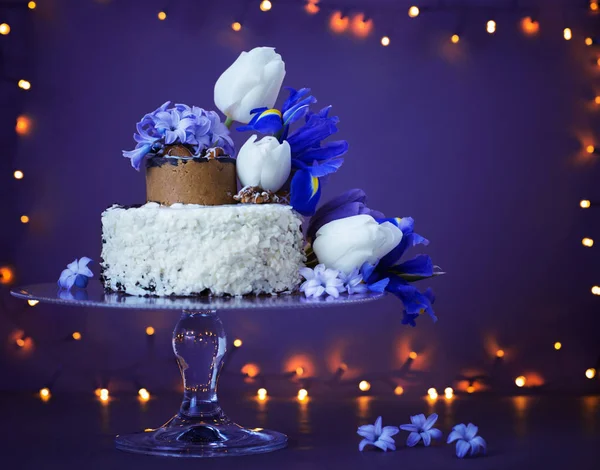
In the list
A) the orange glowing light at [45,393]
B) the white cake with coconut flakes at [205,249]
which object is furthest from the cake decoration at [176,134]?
the orange glowing light at [45,393]

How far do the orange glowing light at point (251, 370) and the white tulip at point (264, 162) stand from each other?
4.33 ft

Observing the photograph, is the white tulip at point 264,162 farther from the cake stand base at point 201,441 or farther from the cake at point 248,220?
the cake stand base at point 201,441

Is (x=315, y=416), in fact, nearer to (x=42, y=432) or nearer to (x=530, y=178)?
(x=42, y=432)

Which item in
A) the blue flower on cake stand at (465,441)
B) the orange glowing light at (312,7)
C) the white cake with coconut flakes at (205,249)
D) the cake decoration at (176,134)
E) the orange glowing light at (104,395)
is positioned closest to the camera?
the white cake with coconut flakes at (205,249)

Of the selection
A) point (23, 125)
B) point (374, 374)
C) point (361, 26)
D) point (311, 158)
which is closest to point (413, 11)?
point (361, 26)

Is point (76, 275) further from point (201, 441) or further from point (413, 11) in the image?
point (413, 11)

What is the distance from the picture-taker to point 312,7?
2994 millimetres

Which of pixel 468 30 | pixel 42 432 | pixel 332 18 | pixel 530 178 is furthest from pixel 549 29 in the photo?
pixel 42 432

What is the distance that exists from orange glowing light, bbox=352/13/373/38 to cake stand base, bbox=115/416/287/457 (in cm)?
145

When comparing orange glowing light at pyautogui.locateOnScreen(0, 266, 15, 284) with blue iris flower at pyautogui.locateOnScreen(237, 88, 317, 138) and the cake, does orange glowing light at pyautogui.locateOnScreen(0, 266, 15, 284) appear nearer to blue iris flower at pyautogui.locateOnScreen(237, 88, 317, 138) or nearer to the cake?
the cake

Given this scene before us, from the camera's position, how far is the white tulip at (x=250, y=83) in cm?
179

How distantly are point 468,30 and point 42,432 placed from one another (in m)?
1.72

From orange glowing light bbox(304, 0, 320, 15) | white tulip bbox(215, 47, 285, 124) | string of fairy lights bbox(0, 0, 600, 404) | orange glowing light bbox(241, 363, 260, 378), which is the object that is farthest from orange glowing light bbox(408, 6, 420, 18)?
white tulip bbox(215, 47, 285, 124)

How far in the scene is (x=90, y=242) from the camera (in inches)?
116
